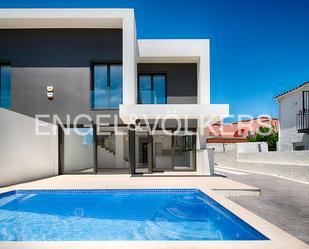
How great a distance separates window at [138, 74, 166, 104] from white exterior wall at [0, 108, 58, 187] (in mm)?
5065

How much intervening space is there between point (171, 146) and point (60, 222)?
924 cm

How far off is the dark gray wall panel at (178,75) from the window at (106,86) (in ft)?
5.91

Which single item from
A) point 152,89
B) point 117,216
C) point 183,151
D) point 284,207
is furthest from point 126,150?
point 284,207

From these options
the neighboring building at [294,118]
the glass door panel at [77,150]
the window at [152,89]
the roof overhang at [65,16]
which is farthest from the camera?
the neighboring building at [294,118]

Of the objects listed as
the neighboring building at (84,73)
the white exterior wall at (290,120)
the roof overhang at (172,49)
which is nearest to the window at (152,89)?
the neighboring building at (84,73)

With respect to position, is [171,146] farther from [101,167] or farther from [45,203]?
[45,203]

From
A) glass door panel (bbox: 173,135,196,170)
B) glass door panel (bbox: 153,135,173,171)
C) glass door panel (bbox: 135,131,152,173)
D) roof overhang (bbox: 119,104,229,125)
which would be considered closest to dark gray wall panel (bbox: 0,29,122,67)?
roof overhang (bbox: 119,104,229,125)

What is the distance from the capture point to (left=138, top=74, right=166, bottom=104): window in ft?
45.0

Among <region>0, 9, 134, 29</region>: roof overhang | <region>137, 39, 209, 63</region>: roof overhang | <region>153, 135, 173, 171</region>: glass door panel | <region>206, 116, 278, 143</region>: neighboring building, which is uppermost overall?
<region>0, 9, 134, 29</region>: roof overhang

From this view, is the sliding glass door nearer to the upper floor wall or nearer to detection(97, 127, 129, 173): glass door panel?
detection(97, 127, 129, 173): glass door panel

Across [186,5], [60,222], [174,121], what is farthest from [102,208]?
[186,5]

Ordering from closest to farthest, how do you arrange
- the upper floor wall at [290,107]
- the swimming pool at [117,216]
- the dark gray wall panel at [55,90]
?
the swimming pool at [117,216], the dark gray wall panel at [55,90], the upper floor wall at [290,107]

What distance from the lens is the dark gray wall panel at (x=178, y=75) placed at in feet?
46.5

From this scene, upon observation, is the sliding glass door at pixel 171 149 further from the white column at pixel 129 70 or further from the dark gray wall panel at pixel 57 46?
the dark gray wall panel at pixel 57 46
